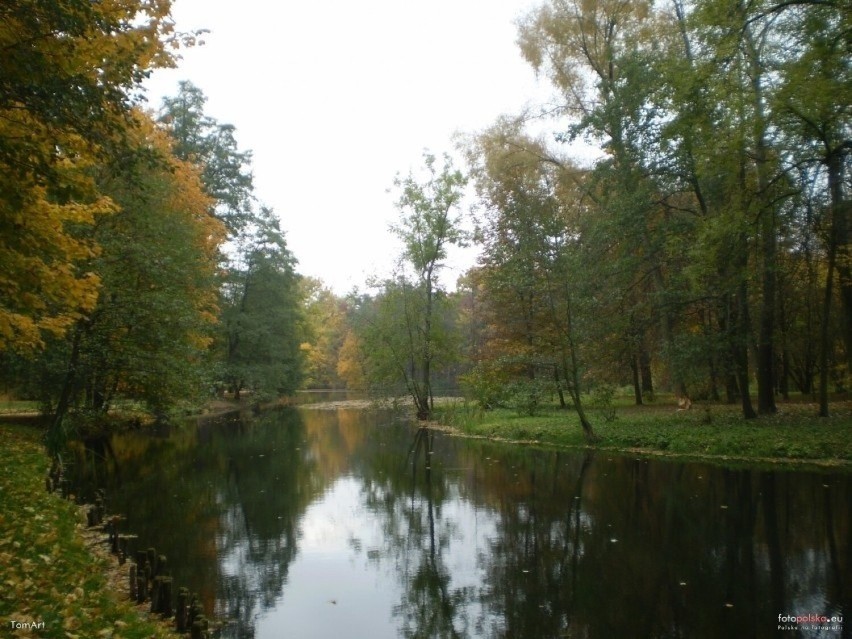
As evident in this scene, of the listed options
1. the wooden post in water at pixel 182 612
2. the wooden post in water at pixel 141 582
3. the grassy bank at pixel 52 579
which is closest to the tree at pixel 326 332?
the grassy bank at pixel 52 579

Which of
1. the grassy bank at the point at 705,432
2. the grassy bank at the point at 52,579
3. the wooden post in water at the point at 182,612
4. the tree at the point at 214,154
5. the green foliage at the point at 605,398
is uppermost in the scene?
the tree at the point at 214,154

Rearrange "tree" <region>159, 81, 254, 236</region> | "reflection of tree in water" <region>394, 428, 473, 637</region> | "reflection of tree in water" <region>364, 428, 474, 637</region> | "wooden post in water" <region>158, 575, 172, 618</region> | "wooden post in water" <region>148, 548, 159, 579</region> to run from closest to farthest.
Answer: "wooden post in water" <region>158, 575, 172, 618</region> < "reflection of tree in water" <region>394, 428, 473, 637</region> < "reflection of tree in water" <region>364, 428, 474, 637</region> < "wooden post in water" <region>148, 548, 159, 579</region> < "tree" <region>159, 81, 254, 236</region>

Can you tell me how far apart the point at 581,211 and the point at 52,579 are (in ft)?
76.4

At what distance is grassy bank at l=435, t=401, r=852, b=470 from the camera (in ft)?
47.6

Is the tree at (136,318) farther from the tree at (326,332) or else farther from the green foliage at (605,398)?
the tree at (326,332)

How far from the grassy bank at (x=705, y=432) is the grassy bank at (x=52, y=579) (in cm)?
1347

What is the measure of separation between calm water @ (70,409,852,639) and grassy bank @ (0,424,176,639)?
1233 millimetres

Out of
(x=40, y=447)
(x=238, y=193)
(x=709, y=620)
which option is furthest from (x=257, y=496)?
(x=238, y=193)

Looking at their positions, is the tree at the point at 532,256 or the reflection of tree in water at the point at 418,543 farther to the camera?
the tree at the point at 532,256

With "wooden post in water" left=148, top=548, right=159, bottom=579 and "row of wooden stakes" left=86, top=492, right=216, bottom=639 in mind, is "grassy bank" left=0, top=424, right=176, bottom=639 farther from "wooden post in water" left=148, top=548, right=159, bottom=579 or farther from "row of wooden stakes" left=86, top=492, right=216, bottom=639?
"wooden post in water" left=148, top=548, right=159, bottom=579

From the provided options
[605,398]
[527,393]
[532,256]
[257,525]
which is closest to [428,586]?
[257,525]

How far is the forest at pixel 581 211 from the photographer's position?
682cm

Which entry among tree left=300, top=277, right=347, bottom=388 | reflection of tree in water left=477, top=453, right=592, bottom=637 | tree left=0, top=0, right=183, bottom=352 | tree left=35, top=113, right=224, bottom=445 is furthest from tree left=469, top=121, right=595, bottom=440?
tree left=300, top=277, right=347, bottom=388

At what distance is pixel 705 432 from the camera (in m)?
16.9
